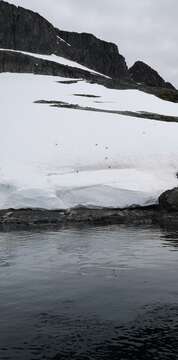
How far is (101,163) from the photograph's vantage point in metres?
39.1

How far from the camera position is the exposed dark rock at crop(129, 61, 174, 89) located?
324ft

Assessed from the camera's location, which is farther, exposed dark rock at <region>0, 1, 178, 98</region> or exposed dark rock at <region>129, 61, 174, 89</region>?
exposed dark rock at <region>129, 61, 174, 89</region>

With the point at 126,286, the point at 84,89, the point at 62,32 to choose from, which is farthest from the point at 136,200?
the point at 62,32

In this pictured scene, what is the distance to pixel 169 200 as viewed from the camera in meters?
32.4

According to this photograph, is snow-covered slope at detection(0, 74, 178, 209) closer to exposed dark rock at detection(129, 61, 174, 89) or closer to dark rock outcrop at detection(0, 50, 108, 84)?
dark rock outcrop at detection(0, 50, 108, 84)

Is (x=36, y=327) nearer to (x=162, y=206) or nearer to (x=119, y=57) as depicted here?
(x=162, y=206)

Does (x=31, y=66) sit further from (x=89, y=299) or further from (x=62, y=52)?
(x=89, y=299)

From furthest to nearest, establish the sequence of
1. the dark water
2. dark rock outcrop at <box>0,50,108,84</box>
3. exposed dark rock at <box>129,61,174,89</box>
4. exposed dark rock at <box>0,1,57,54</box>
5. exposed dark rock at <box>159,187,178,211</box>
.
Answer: exposed dark rock at <box>129,61,174,89</box> < exposed dark rock at <box>0,1,57,54</box> < dark rock outcrop at <box>0,50,108,84</box> < exposed dark rock at <box>159,187,178,211</box> < the dark water

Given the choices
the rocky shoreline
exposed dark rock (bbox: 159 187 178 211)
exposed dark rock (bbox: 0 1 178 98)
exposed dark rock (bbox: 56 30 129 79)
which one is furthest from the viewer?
exposed dark rock (bbox: 56 30 129 79)

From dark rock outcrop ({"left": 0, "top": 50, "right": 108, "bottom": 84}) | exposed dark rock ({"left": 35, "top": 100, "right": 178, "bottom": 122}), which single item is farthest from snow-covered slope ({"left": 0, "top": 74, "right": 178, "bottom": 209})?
dark rock outcrop ({"left": 0, "top": 50, "right": 108, "bottom": 84})

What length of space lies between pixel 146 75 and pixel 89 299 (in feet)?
293

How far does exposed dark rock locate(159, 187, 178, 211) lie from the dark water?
299 inches

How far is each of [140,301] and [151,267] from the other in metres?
4.49

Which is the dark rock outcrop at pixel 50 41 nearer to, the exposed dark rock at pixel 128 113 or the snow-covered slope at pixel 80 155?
the snow-covered slope at pixel 80 155
